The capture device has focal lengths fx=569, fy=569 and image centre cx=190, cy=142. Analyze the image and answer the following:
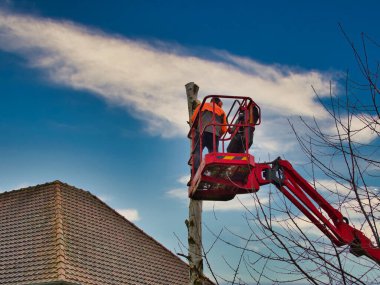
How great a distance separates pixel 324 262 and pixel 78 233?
1290 cm

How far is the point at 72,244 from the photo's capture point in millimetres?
16984

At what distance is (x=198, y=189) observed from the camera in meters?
10.2

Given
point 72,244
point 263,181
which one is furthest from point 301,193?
point 72,244

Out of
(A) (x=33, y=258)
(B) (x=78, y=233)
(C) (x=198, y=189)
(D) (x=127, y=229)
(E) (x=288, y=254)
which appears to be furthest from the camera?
(D) (x=127, y=229)

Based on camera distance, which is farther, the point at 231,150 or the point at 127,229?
the point at 127,229

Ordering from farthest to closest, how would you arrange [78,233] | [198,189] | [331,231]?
[78,233] → [198,189] → [331,231]

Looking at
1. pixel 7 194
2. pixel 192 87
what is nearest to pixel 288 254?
pixel 192 87

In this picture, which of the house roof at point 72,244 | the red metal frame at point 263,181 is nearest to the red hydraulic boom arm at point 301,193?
the red metal frame at point 263,181

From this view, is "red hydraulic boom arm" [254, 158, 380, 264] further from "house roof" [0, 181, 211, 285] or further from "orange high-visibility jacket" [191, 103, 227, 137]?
"house roof" [0, 181, 211, 285]

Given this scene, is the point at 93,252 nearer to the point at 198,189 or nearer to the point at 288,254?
the point at 198,189

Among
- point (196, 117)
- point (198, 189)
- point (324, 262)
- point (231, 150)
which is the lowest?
point (324, 262)

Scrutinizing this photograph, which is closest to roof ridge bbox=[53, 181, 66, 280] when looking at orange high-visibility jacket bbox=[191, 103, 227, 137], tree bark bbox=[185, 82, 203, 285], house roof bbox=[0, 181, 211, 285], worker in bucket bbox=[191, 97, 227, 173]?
house roof bbox=[0, 181, 211, 285]

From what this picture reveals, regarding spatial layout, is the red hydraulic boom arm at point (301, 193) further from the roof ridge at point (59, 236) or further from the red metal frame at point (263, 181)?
the roof ridge at point (59, 236)

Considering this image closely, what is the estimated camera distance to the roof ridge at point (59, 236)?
15211mm
